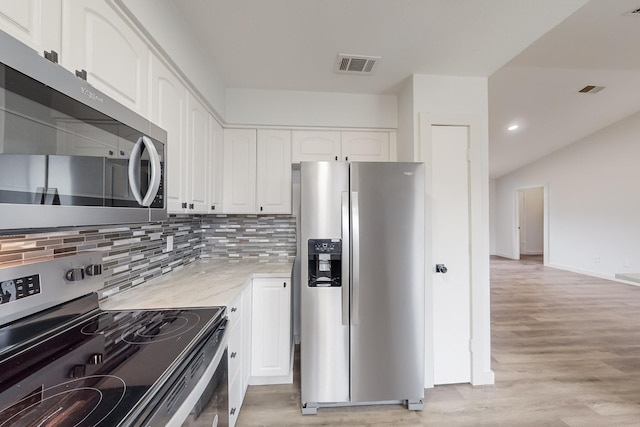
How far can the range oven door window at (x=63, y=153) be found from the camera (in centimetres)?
58

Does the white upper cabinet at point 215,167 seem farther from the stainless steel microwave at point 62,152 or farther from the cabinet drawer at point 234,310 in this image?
the stainless steel microwave at point 62,152

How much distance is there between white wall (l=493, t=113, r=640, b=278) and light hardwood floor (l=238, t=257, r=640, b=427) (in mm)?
2118

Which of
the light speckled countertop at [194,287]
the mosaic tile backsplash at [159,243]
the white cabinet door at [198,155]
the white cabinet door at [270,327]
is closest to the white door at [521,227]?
the mosaic tile backsplash at [159,243]

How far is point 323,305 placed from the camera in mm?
1823

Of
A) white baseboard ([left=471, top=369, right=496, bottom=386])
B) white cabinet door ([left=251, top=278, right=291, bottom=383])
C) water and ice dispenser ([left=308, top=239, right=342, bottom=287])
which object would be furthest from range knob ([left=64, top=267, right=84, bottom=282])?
white baseboard ([left=471, top=369, right=496, bottom=386])

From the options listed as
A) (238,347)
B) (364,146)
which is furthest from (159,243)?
(364,146)

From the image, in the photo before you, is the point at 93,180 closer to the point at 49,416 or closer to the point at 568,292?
the point at 49,416

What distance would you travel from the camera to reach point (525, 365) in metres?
2.36

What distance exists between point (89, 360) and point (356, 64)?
7.42 ft

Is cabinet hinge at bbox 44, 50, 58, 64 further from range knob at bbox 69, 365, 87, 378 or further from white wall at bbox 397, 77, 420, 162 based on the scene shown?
white wall at bbox 397, 77, 420, 162

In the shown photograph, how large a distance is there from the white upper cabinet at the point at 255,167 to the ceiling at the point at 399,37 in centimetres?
46

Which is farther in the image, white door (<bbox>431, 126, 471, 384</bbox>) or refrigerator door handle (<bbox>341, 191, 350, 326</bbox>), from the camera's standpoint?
white door (<bbox>431, 126, 471, 384</bbox>)

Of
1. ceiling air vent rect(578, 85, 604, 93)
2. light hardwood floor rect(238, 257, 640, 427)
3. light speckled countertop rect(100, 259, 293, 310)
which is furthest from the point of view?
ceiling air vent rect(578, 85, 604, 93)

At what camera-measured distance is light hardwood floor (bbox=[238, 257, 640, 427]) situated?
1.76 meters
